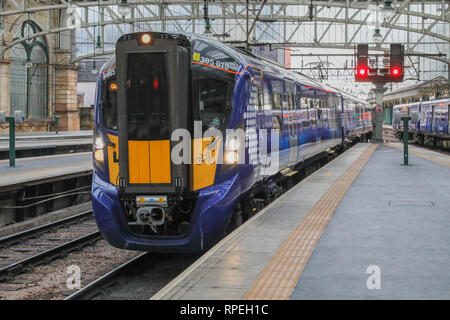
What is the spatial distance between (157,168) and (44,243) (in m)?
4.73

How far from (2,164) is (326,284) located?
15364 mm

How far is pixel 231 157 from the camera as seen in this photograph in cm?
841

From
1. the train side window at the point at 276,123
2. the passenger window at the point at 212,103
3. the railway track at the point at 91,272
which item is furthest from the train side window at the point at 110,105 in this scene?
the train side window at the point at 276,123

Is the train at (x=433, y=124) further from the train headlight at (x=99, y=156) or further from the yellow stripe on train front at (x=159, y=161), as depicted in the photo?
the yellow stripe on train front at (x=159, y=161)

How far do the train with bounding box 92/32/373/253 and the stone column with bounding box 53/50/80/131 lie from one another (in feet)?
123

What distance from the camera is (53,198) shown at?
1520cm

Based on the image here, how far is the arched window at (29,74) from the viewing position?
40.0 metres

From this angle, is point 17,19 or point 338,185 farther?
point 17,19

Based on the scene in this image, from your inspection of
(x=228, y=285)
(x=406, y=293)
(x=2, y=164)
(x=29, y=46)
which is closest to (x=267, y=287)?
(x=228, y=285)

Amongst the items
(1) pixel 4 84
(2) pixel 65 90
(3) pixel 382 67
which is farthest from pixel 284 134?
(2) pixel 65 90

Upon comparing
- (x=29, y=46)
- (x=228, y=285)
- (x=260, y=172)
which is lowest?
(x=228, y=285)

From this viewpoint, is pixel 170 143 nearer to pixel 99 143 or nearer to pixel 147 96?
pixel 147 96

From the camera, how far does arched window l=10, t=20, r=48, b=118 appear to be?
4003cm
